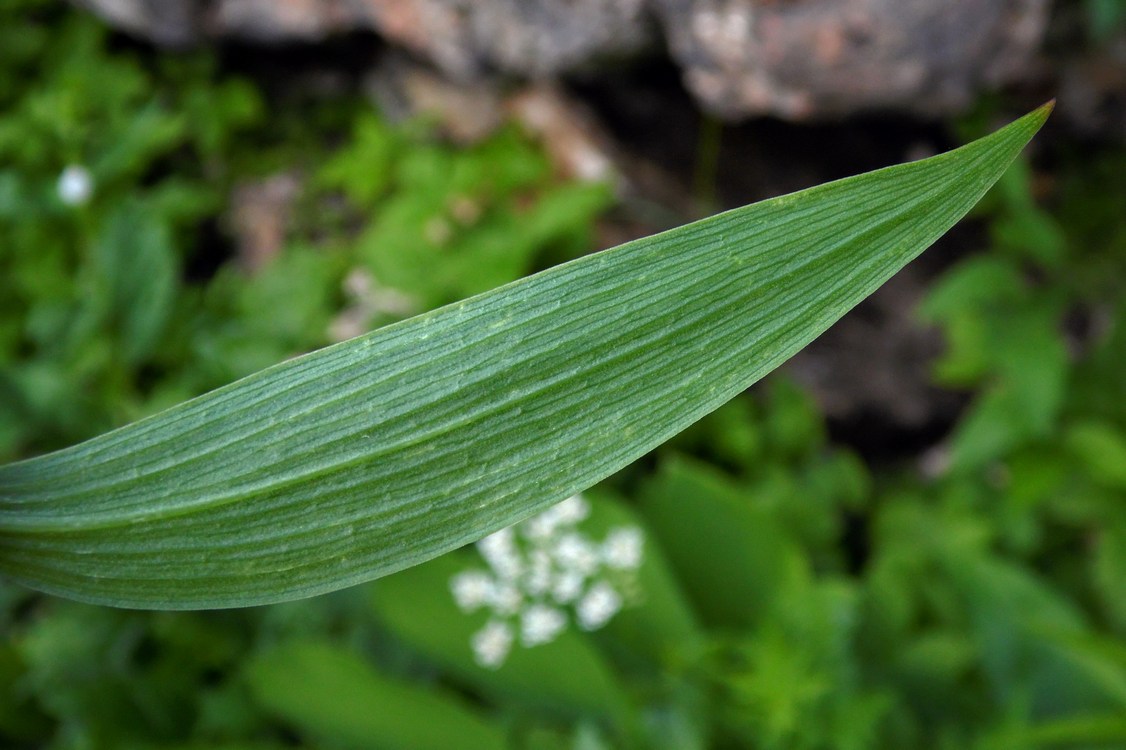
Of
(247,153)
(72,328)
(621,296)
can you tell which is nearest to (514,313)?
(621,296)

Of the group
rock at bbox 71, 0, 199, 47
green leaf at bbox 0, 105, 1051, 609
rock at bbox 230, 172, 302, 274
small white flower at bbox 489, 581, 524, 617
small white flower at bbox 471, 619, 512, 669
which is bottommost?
rock at bbox 230, 172, 302, 274

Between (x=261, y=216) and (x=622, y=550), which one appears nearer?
(x=622, y=550)

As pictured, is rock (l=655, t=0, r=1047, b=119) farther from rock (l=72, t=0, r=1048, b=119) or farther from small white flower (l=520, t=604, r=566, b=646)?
small white flower (l=520, t=604, r=566, b=646)

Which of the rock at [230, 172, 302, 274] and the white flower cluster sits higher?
the white flower cluster

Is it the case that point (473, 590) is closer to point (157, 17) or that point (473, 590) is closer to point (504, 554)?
point (504, 554)

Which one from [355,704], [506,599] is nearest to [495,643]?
[506,599]

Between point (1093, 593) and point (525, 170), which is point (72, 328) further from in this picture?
point (1093, 593)

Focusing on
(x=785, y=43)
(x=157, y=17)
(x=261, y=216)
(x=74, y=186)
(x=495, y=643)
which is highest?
(x=785, y=43)

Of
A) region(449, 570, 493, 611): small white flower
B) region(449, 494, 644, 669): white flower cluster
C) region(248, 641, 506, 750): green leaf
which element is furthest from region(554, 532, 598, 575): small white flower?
region(248, 641, 506, 750): green leaf
